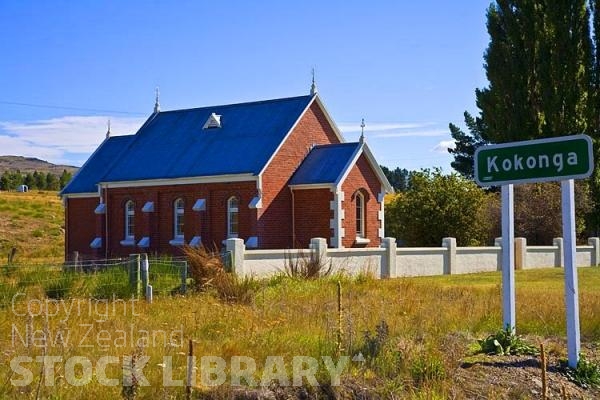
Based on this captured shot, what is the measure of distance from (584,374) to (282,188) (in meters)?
23.8

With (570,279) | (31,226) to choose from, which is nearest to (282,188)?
(570,279)

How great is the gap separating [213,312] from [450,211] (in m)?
28.6

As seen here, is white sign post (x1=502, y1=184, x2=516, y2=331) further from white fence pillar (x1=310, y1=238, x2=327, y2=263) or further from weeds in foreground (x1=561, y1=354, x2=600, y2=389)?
white fence pillar (x1=310, y1=238, x2=327, y2=263)

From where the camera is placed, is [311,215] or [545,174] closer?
[545,174]

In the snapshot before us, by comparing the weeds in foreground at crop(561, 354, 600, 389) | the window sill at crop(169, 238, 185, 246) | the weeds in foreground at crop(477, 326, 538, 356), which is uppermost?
the window sill at crop(169, 238, 185, 246)

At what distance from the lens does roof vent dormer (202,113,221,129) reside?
35.7 meters

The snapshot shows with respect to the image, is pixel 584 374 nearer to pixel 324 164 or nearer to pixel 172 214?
pixel 324 164

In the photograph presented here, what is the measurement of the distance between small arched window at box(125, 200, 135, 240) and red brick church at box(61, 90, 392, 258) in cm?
5

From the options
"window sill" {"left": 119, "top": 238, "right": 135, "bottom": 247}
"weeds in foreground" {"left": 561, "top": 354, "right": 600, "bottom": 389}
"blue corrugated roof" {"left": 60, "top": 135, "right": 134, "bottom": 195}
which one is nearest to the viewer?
"weeds in foreground" {"left": 561, "top": 354, "right": 600, "bottom": 389}

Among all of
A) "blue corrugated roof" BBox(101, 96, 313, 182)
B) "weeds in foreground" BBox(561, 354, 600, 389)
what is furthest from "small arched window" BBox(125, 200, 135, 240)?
"weeds in foreground" BBox(561, 354, 600, 389)

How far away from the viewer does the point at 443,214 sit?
39.4 meters

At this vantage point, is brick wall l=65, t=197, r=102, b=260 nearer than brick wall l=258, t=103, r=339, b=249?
No

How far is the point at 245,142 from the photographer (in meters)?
33.6

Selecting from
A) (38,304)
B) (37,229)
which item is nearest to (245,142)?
(38,304)
